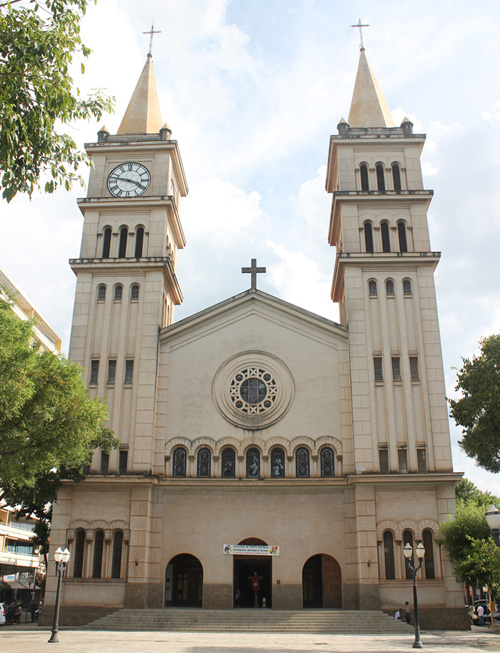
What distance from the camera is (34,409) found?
21797mm

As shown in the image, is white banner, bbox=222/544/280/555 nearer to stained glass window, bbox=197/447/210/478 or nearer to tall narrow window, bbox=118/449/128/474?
stained glass window, bbox=197/447/210/478

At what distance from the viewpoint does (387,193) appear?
35156 millimetres

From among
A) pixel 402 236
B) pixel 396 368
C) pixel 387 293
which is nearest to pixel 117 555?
pixel 396 368

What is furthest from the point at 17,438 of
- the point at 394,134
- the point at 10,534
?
the point at 10,534

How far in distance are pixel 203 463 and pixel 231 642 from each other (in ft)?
33.1

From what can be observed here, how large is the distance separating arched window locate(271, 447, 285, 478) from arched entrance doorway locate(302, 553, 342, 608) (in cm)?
411

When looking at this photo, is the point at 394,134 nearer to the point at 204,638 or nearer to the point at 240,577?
the point at 240,577

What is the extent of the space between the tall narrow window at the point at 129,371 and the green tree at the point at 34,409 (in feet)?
24.4

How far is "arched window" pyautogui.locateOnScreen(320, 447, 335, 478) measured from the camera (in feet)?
101

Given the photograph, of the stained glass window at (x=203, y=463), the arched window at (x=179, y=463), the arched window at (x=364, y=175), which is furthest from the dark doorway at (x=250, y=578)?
the arched window at (x=364, y=175)

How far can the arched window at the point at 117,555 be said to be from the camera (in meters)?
29.0

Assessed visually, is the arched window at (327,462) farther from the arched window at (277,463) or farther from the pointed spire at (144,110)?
the pointed spire at (144,110)

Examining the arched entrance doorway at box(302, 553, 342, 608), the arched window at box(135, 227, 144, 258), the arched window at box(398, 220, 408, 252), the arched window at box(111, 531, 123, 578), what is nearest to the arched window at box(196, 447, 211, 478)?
the arched window at box(111, 531, 123, 578)

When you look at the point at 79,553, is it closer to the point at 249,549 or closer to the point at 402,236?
the point at 249,549
